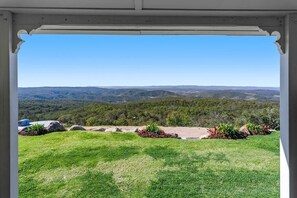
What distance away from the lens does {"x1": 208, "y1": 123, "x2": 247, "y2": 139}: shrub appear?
3807 millimetres

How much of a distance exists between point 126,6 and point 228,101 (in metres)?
2.46

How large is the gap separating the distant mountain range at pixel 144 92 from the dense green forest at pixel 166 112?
0.19 ft

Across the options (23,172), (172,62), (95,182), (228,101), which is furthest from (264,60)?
(23,172)

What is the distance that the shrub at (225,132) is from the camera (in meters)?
3.81

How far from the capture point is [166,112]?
12.5 feet

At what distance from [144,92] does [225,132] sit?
1183mm

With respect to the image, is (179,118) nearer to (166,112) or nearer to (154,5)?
(166,112)

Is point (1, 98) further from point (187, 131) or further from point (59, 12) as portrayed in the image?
point (187, 131)

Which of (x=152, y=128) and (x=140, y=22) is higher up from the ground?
(x=140, y=22)

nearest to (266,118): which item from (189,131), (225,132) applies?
(225,132)

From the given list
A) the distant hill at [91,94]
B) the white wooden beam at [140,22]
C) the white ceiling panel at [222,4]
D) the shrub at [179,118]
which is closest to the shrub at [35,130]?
the distant hill at [91,94]

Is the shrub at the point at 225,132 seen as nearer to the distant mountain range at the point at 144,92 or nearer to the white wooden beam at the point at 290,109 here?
the distant mountain range at the point at 144,92

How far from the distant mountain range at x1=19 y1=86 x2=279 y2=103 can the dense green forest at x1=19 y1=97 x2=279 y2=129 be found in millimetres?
59

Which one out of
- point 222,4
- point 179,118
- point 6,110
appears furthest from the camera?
point 179,118
